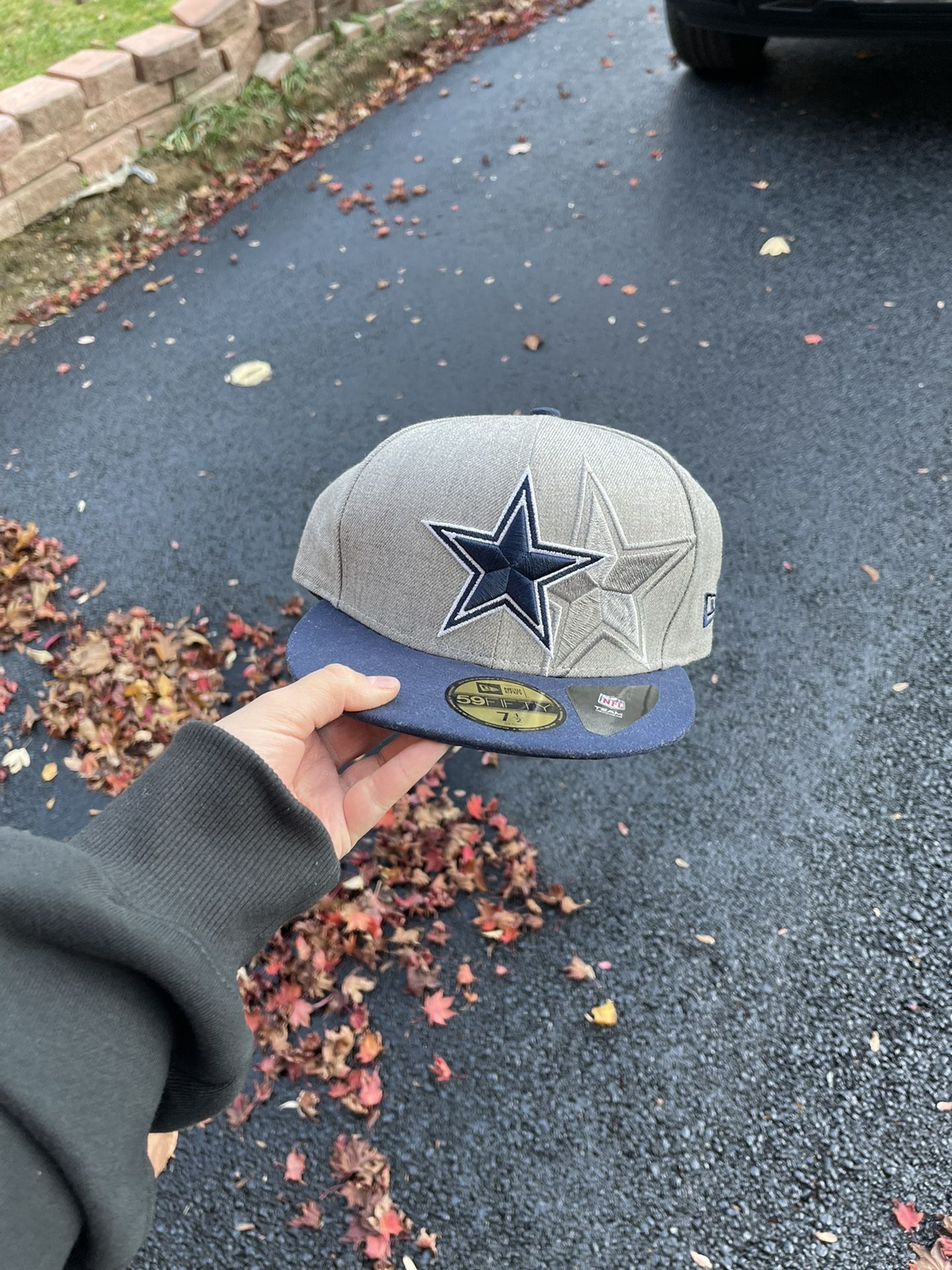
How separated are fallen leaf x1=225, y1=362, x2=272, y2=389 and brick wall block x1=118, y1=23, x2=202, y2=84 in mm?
2193

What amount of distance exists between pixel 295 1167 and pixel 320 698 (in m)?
1.22

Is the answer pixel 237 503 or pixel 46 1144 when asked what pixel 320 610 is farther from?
pixel 237 503

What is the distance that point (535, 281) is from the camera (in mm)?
4383

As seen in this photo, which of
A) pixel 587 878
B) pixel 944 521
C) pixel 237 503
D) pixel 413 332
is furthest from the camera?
pixel 413 332

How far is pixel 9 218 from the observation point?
4.62 m

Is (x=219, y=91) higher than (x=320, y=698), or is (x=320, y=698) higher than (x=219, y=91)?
(x=219, y=91)

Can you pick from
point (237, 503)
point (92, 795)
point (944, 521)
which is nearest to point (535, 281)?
point (237, 503)

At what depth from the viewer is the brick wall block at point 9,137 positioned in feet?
14.4

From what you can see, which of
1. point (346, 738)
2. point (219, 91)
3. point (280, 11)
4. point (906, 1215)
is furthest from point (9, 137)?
point (906, 1215)

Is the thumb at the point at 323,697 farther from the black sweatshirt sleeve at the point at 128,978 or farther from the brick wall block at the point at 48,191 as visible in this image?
the brick wall block at the point at 48,191

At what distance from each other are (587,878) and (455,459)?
1319mm

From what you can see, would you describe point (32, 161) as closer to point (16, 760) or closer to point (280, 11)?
point (280, 11)

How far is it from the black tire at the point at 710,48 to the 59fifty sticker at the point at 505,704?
15.6 feet

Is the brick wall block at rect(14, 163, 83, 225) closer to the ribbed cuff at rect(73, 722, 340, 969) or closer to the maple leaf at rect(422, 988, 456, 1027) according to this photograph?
the ribbed cuff at rect(73, 722, 340, 969)
